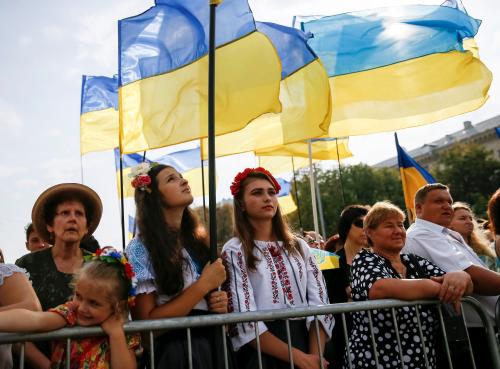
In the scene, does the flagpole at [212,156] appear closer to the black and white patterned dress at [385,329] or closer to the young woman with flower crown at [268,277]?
the young woman with flower crown at [268,277]

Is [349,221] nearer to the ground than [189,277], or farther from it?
farther from it

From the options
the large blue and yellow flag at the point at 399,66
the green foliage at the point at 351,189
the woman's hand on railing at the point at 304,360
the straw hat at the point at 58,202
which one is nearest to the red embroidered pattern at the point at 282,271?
the woman's hand on railing at the point at 304,360

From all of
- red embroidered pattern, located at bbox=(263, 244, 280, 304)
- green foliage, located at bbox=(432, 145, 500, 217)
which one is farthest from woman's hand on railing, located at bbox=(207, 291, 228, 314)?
green foliage, located at bbox=(432, 145, 500, 217)

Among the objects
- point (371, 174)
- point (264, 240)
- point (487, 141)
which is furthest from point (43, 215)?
point (487, 141)


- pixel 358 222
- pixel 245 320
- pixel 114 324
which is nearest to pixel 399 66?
pixel 358 222

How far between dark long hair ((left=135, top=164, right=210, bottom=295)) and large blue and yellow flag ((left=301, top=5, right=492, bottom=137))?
3344 millimetres

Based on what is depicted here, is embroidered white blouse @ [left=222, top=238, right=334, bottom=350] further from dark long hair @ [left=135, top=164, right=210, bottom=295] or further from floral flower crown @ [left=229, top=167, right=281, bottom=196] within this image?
floral flower crown @ [left=229, top=167, right=281, bottom=196]

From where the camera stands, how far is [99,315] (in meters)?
2.49

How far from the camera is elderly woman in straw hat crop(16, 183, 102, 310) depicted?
10.3ft

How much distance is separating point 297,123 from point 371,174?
38.6 meters

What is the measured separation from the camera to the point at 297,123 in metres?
5.55

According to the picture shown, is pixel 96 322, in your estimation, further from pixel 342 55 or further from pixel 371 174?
pixel 371 174

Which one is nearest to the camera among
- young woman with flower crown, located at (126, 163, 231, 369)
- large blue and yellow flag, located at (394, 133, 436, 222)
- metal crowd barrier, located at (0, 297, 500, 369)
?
metal crowd barrier, located at (0, 297, 500, 369)

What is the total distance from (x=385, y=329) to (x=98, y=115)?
26.0 ft
